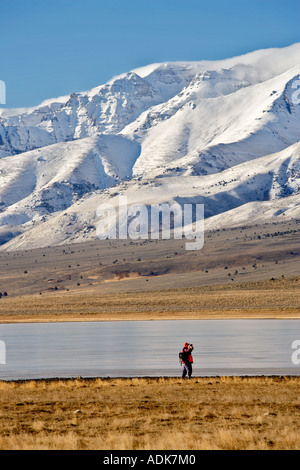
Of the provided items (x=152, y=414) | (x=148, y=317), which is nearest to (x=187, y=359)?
(x=152, y=414)

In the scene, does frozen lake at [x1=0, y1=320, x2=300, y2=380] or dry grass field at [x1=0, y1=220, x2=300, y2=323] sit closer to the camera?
frozen lake at [x1=0, y1=320, x2=300, y2=380]

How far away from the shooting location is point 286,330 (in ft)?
201

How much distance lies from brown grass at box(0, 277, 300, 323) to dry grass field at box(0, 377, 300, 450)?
5889 centimetres

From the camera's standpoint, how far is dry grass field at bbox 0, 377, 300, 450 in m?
17.4

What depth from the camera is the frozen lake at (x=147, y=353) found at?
35.2 meters

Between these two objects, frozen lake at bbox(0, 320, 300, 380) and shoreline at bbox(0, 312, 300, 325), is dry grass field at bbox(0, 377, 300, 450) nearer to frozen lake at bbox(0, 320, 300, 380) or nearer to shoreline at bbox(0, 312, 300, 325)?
frozen lake at bbox(0, 320, 300, 380)

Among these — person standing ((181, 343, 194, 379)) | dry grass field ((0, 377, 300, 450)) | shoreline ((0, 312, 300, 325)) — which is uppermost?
shoreline ((0, 312, 300, 325))

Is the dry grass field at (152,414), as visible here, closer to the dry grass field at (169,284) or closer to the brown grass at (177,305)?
the brown grass at (177,305)

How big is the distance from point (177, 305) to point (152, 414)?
84.9 metres

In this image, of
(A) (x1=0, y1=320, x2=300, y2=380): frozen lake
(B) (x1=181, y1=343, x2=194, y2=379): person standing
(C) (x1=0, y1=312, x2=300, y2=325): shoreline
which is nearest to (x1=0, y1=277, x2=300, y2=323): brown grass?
(C) (x1=0, y1=312, x2=300, y2=325): shoreline

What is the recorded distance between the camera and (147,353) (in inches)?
1734

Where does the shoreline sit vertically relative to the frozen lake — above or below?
above

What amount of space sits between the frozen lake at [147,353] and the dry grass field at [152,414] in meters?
4.75

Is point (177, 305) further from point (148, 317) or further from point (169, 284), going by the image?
point (169, 284)
